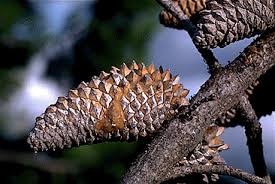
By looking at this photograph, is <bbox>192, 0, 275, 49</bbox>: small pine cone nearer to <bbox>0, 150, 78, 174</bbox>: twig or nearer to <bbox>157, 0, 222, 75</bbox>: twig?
<bbox>157, 0, 222, 75</bbox>: twig

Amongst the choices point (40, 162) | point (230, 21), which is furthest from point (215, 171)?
point (40, 162)

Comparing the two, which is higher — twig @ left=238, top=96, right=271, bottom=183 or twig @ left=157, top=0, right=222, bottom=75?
twig @ left=157, top=0, right=222, bottom=75

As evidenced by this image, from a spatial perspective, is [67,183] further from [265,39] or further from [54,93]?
[265,39]

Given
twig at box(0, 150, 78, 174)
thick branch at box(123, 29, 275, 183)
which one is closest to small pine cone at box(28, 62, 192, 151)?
thick branch at box(123, 29, 275, 183)

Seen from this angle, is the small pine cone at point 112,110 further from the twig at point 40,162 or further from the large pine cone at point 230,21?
the twig at point 40,162

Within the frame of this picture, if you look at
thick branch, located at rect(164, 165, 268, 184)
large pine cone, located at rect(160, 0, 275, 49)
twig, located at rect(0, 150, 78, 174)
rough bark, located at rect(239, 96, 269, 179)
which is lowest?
thick branch, located at rect(164, 165, 268, 184)

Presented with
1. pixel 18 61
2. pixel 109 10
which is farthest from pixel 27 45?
pixel 109 10
